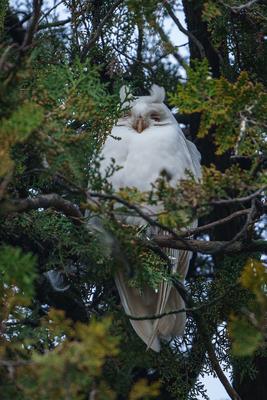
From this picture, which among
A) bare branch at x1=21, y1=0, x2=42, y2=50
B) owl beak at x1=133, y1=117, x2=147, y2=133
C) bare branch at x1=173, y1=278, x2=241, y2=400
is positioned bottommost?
bare branch at x1=173, y1=278, x2=241, y2=400

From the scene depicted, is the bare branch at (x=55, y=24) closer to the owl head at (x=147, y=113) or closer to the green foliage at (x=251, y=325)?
the owl head at (x=147, y=113)

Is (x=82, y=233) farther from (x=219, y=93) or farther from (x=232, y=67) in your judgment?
(x=232, y=67)

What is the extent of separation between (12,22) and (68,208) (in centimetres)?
178

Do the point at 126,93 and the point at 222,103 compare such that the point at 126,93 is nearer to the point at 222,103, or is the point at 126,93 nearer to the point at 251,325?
the point at 222,103

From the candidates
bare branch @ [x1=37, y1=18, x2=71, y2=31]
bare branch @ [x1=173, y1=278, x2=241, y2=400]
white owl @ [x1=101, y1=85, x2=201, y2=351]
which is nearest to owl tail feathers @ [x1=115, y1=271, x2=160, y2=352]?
white owl @ [x1=101, y1=85, x2=201, y2=351]

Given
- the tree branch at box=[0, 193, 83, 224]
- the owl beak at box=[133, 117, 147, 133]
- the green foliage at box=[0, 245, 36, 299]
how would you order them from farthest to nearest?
1. the owl beak at box=[133, 117, 147, 133]
2. the tree branch at box=[0, 193, 83, 224]
3. the green foliage at box=[0, 245, 36, 299]

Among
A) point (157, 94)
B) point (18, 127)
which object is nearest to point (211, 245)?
point (157, 94)

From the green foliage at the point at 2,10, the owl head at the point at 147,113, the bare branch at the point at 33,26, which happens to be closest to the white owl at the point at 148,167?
the owl head at the point at 147,113

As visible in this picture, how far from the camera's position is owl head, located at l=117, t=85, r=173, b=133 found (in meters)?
3.72

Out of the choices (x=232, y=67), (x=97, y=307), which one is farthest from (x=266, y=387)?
(x=232, y=67)

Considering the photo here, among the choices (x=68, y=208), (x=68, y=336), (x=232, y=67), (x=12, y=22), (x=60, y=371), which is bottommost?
(x=60, y=371)

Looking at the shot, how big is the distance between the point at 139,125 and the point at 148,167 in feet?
0.79

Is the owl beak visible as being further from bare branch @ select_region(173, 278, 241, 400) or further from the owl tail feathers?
bare branch @ select_region(173, 278, 241, 400)

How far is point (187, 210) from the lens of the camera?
6.94 ft
